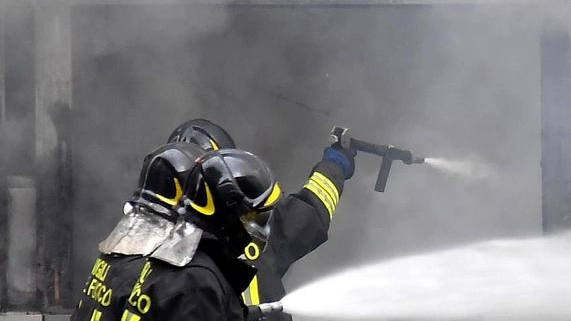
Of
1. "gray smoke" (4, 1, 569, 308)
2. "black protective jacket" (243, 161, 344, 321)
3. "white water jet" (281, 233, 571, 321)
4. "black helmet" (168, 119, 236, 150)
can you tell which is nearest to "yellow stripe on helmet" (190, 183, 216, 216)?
"black protective jacket" (243, 161, 344, 321)

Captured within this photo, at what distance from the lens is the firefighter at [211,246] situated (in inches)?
87.4

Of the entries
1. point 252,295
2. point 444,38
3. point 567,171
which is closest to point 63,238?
point 252,295

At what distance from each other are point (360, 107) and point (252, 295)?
1.61m

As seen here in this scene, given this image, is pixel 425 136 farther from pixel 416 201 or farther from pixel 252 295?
pixel 252 295

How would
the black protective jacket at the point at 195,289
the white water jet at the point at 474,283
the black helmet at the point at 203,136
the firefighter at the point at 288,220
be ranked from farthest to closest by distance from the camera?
the white water jet at the point at 474,283
the black helmet at the point at 203,136
the firefighter at the point at 288,220
the black protective jacket at the point at 195,289

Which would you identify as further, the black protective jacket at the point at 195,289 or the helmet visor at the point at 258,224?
the helmet visor at the point at 258,224

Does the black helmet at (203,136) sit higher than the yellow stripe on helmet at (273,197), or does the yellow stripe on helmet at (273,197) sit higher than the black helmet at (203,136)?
the black helmet at (203,136)

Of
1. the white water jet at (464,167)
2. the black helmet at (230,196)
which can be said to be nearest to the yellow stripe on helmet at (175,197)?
the black helmet at (230,196)

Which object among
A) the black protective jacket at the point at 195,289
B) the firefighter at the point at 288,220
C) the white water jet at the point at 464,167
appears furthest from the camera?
the white water jet at the point at 464,167

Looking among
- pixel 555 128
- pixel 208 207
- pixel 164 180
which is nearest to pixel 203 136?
pixel 164 180

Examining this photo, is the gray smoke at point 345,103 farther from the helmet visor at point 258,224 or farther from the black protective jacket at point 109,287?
the helmet visor at point 258,224

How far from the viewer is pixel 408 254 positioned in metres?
4.43

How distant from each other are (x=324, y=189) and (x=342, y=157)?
0.83ft

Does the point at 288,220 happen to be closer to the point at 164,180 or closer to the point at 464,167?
the point at 164,180
